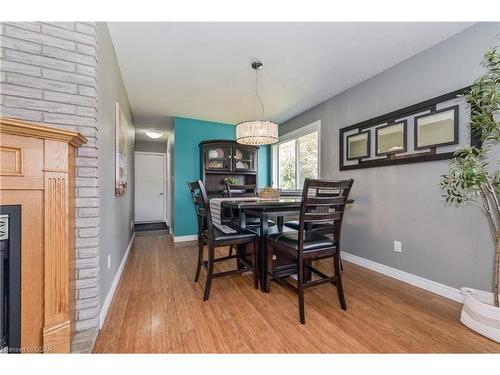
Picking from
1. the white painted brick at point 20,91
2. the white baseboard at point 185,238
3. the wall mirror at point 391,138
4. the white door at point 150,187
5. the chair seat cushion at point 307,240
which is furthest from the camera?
the white door at point 150,187

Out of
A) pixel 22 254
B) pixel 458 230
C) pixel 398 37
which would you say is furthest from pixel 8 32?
pixel 458 230

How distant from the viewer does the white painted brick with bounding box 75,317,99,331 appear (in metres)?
1.39

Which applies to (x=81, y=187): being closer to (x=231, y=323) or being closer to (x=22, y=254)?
A: (x=22, y=254)

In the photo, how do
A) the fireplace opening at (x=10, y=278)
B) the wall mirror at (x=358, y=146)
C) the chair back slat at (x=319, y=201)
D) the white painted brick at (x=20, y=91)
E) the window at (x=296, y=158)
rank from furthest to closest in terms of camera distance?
the window at (x=296, y=158)
the wall mirror at (x=358, y=146)
the chair back slat at (x=319, y=201)
the white painted brick at (x=20, y=91)
the fireplace opening at (x=10, y=278)

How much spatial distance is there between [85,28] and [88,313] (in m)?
1.82

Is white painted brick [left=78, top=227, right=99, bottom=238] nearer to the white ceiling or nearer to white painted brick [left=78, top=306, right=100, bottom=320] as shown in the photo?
white painted brick [left=78, top=306, right=100, bottom=320]

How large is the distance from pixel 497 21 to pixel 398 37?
64 centimetres

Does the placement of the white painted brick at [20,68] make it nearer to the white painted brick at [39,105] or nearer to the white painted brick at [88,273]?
the white painted brick at [39,105]

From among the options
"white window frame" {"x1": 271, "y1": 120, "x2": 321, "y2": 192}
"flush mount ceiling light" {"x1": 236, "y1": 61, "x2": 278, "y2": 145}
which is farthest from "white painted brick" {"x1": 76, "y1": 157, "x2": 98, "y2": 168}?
"white window frame" {"x1": 271, "y1": 120, "x2": 321, "y2": 192}

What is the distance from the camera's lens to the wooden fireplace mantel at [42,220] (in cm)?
104

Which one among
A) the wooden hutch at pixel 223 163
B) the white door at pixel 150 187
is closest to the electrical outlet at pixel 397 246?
the wooden hutch at pixel 223 163

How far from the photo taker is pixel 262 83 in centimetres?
282

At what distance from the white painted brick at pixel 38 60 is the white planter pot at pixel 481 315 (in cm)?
303
